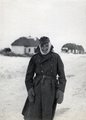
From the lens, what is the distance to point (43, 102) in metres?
2.72

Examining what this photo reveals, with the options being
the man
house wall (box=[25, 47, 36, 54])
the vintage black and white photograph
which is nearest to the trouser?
the man

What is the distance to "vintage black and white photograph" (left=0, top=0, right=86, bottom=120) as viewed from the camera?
292cm

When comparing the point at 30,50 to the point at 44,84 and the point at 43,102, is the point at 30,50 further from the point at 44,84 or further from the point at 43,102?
the point at 43,102

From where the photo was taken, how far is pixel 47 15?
9.81ft

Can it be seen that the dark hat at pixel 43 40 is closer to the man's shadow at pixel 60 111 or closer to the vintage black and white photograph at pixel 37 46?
the vintage black and white photograph at pixel 37 46

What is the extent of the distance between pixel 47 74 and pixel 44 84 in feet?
0.25

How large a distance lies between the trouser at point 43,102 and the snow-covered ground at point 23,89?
184 mm

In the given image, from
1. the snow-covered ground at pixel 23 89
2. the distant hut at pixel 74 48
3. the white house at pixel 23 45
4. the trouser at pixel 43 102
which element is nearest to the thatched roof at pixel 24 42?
the white house at pixel 23 45

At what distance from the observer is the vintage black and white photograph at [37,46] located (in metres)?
2.92

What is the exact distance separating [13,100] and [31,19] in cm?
64

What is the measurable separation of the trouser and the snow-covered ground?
18 centimetres

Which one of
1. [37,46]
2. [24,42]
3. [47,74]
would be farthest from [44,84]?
[24,42]

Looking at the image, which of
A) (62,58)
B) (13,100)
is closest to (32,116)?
(13,100)

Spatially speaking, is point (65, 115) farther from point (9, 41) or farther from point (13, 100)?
point (9, 41)
